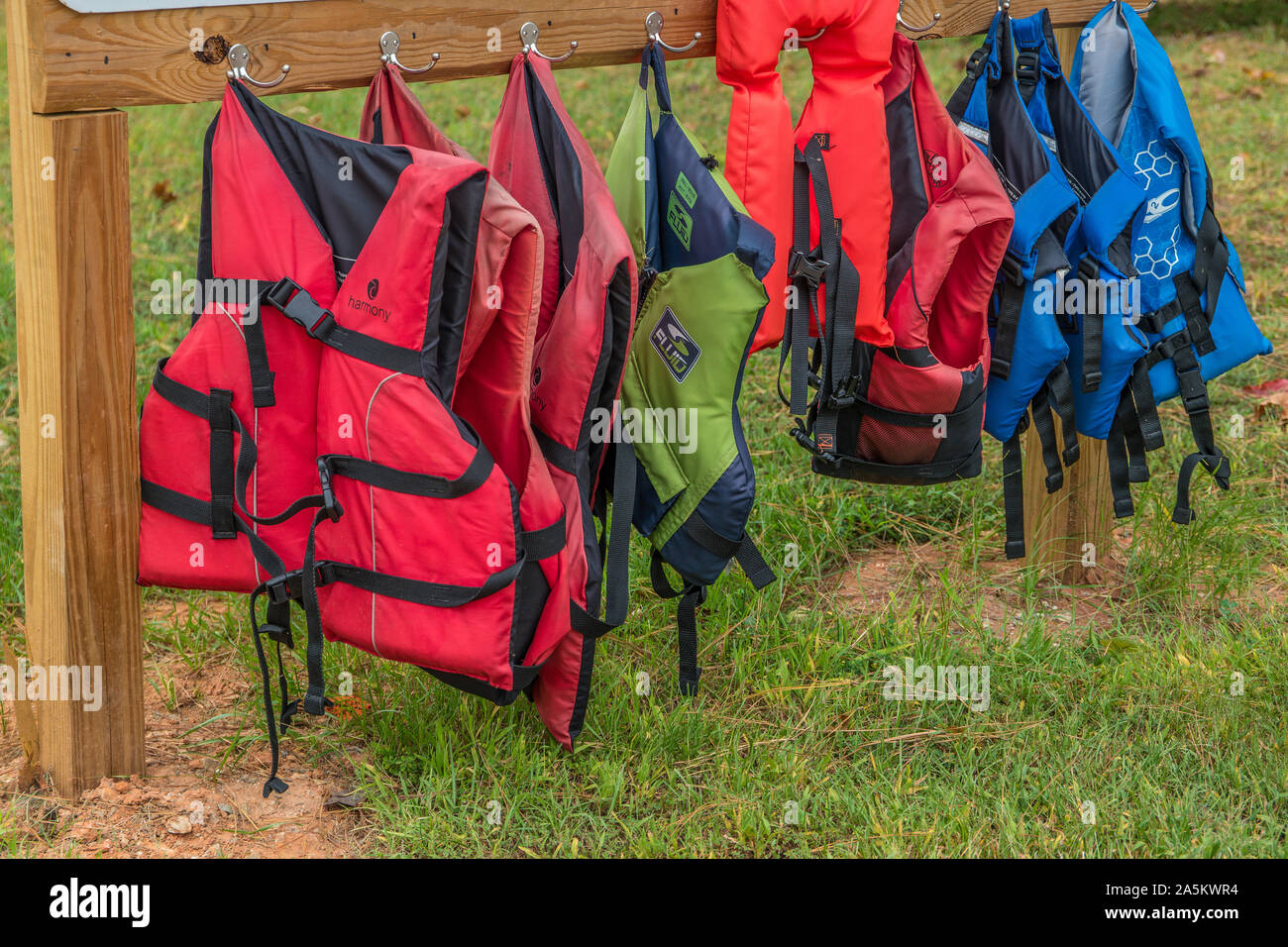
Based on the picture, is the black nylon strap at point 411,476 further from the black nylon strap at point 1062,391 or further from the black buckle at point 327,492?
the black nylon strap at point 1062,391

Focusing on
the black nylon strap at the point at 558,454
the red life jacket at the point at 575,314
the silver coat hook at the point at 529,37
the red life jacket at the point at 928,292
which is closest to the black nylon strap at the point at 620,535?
the red life jacket at the point at 575,314

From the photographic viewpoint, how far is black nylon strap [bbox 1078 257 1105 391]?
303cm

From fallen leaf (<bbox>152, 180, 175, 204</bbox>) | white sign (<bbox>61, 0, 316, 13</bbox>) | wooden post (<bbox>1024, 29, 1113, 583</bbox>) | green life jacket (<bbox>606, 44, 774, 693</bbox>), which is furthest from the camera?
fallen leaf (<bbox>152, 180, 175, 204</bbox>)

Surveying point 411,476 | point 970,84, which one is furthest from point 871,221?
point 411,476

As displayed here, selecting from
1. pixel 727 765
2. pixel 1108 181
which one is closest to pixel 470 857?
pixel 727 765

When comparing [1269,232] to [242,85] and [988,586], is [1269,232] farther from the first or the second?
[242,85]

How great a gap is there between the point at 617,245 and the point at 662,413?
17.4 inches

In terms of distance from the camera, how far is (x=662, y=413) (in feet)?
8.82

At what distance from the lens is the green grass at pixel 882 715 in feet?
9.26

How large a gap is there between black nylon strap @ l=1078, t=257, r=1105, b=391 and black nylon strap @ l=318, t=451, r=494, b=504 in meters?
1.59

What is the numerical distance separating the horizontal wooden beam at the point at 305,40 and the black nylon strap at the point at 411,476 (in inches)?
29.3

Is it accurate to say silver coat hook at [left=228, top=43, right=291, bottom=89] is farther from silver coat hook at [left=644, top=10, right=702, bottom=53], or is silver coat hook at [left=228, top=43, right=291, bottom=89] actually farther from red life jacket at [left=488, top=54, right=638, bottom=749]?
silver coat hook at [left=644, top=10, right=702, bottom=53]

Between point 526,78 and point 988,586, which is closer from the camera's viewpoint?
point 526,78

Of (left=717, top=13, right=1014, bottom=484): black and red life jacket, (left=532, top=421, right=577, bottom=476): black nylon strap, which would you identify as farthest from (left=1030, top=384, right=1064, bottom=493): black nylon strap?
(left=532, top=421, right=577, bottom=476): black nylon strap
